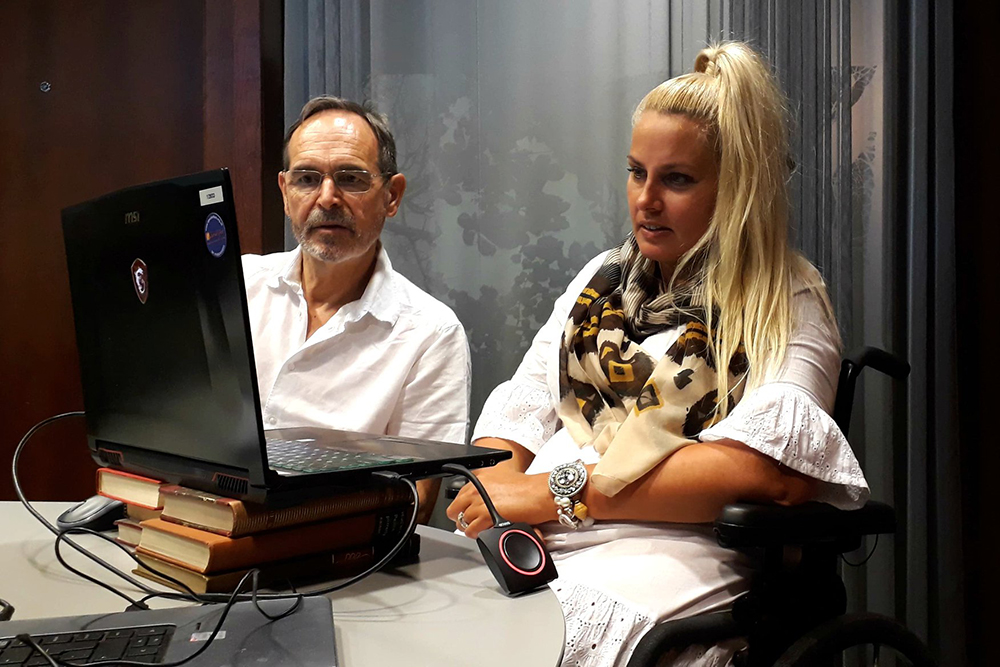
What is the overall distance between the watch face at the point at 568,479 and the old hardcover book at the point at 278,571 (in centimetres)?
42

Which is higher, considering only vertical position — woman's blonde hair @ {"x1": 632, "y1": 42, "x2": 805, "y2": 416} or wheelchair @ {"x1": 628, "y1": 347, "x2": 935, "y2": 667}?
woman's blonde hair @ {"x1": 632, "y1": 42, "x2": 805, "y2": 416}

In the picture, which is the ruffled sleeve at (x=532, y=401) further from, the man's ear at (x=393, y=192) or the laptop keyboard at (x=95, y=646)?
the laptop keyboard at (x=95, y=646)

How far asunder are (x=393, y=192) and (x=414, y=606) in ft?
4.36

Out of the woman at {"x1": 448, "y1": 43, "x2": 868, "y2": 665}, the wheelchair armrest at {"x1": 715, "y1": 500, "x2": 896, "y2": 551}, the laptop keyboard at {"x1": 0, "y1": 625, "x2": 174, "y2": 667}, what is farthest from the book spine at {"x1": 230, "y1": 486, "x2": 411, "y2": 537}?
the wheelchair armrest at {"x1": 715, "y1": 500, "x2": 896, "y2": 551}

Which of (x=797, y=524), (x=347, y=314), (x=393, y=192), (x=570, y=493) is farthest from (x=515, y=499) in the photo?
(x=393, y=192)

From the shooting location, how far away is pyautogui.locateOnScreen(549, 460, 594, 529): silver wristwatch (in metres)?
1.18

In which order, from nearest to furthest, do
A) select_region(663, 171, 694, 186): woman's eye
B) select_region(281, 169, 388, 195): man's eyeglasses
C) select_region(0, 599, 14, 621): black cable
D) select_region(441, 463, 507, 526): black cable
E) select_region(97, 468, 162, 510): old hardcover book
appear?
select_region(0, 599, 14, 621): black cable, select_region(441, 463, 507, 526): black cable, select_region(97, 468, 162, 510): old hardcover book, select_region(663, 171, 694, 186): woman's eye, select_region(281, 169, 388, 195): man's eyeglasses

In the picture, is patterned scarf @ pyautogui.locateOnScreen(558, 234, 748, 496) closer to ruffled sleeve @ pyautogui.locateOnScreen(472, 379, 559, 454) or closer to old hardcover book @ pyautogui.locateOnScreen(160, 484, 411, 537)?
ruffled sleeve @ pyautogui.locateOnScreen(472, 379, 559, 454)

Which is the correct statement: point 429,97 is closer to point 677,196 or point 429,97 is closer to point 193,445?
point 677,196

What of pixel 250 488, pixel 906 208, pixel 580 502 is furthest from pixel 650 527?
pixel 906 208

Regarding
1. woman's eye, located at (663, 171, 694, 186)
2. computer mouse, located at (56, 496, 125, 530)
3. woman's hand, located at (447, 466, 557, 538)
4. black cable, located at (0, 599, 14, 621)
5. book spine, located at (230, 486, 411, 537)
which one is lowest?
woman's hand, located at (447, 466, 557, 538)

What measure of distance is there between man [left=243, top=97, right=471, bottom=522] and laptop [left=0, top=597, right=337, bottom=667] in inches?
40.9

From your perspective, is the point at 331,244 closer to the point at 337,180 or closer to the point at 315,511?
the point at 337,180

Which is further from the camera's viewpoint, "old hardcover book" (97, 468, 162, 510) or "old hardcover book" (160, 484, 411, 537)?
"old hardcover book" (97, 468, 162, 510)
